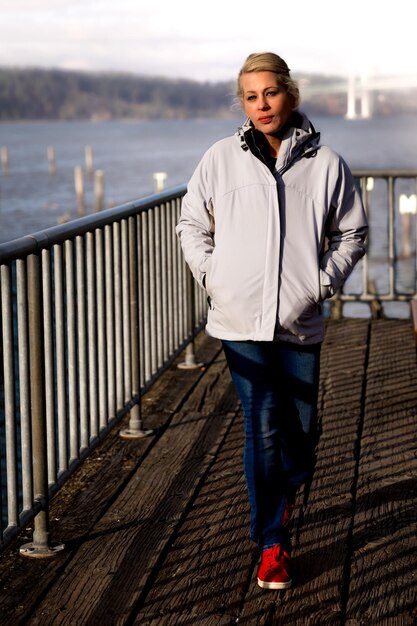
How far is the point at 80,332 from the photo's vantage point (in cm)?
499

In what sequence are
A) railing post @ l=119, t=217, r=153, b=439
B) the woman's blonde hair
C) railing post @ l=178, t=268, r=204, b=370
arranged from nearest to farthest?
1. the woman's blonde hair
2. railing post @ l=119, t=217, r=153, b=439
3. railing post @ l=178, t=268, r=204, b=370

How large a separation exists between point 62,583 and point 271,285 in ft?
4.43

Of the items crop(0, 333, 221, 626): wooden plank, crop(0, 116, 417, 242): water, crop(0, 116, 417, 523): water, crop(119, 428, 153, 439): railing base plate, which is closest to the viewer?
crop(0, 333, 221, 626): wooden plank

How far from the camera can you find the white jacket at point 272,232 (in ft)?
12.4

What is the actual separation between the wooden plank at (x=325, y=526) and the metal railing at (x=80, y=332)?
974 millimetres

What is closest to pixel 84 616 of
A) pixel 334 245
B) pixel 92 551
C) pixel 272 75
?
pixel 92 551

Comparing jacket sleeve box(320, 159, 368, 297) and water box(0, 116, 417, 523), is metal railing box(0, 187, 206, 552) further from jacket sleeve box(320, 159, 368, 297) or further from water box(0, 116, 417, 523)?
water box(0, 116, 417, 523)

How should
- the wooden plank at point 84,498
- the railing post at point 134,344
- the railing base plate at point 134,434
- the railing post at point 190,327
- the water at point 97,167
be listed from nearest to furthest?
the wooden plank at point 84,498 → the railing post at point 134,344 → the railing base plate at point 134,434 → the railing post at point 190,327 → the water at point 97,167

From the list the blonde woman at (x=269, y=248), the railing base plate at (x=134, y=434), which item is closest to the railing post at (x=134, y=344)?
the railing base plate at (x=134, y=434)

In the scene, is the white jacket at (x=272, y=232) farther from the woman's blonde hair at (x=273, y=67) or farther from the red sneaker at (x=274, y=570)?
the red sneaker at (x=274, y=570)

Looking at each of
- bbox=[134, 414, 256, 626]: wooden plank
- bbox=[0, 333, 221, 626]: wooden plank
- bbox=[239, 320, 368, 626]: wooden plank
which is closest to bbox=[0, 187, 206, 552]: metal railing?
bbox=[0, 333, 221, 626]: wooden plank

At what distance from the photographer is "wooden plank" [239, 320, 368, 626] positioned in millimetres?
3812

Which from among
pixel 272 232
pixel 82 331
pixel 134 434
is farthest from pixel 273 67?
pixel 134 434

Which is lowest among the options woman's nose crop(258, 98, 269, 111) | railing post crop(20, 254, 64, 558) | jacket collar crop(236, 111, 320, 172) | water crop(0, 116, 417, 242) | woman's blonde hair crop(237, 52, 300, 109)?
water crop(0, 116, 417, 242)
